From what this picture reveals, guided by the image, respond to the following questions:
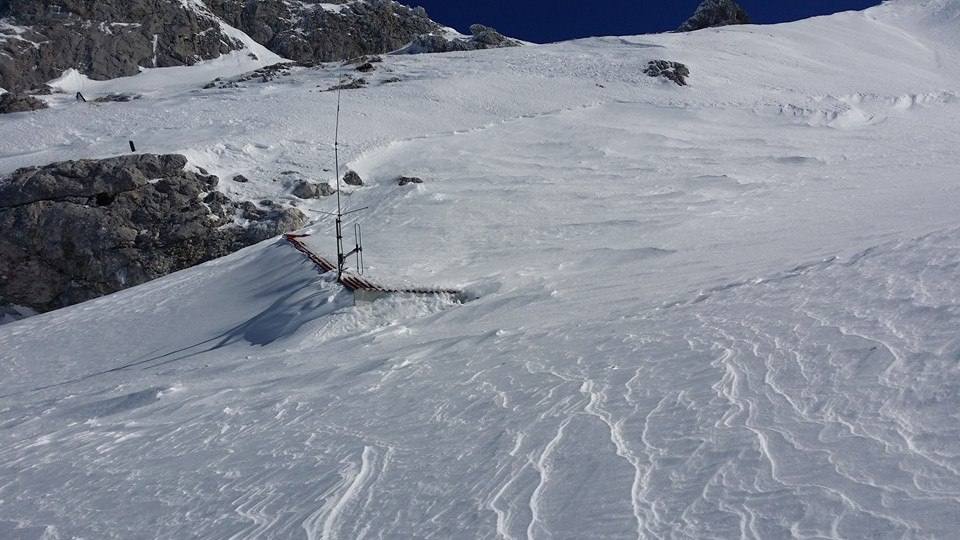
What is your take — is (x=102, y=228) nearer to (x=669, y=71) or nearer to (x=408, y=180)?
(x=408, y=180)

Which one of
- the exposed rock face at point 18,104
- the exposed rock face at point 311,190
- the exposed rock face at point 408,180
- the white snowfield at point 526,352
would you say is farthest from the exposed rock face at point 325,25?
the exposed rock face at point 408,180

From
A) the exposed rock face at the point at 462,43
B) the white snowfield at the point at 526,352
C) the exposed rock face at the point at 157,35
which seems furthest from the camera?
the exposed rock face at the point at 462,43

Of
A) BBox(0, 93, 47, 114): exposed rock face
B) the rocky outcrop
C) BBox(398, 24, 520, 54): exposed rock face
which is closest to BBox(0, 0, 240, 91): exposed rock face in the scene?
BBox(0, 93, 47, 114): exposed rock face

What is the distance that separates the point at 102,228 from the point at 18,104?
499 inches

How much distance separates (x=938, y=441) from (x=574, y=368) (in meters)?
3.75

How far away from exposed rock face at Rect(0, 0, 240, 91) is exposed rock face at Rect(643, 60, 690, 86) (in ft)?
80.9

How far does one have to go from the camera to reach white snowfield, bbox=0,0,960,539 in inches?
210

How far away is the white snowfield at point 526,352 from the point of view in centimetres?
532

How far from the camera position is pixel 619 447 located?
595 cm

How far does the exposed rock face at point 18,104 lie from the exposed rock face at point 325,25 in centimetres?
2028

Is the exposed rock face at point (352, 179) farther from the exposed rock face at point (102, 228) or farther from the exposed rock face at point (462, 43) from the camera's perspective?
the exposed rock face at point (462, 43)

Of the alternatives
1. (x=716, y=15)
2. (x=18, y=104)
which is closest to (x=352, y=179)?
(x=18, y=104)

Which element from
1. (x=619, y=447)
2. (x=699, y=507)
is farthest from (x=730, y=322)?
(x=699, y=507)

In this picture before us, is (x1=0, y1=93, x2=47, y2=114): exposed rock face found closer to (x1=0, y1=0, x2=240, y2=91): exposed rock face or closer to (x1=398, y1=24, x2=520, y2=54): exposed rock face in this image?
(x1=0, y1=0, x2=240, y2=91): exposed rock face
